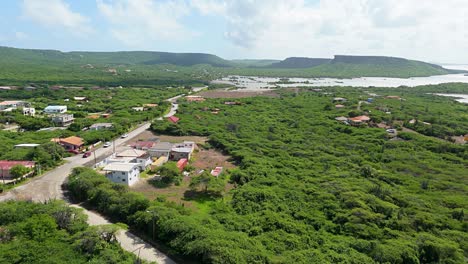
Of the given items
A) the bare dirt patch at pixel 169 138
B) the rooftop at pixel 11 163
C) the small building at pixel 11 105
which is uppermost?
the small building at pixel 11 105

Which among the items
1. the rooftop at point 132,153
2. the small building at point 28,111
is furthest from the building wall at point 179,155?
the small building at point 28,111

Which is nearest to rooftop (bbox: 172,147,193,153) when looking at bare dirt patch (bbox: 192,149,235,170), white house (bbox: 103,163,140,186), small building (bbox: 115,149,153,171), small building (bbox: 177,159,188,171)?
bare dirt patch (bbox: 192,149,235,170)

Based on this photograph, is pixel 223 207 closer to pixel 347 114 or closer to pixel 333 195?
pixel 333 195

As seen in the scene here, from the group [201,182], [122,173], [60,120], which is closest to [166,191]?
[201,182]

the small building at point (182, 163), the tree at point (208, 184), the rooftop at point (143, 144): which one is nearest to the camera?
the tree at point (208, 184)

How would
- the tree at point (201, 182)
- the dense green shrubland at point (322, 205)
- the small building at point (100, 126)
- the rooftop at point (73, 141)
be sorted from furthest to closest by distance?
the small building at point (100, 126)
the rooftop at point (73, 141)
the tree at point (201, 182)
the dense green shrubland at point (322, 205)

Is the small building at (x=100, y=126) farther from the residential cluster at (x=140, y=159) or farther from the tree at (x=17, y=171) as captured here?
the tree at (x=17, y=171)
